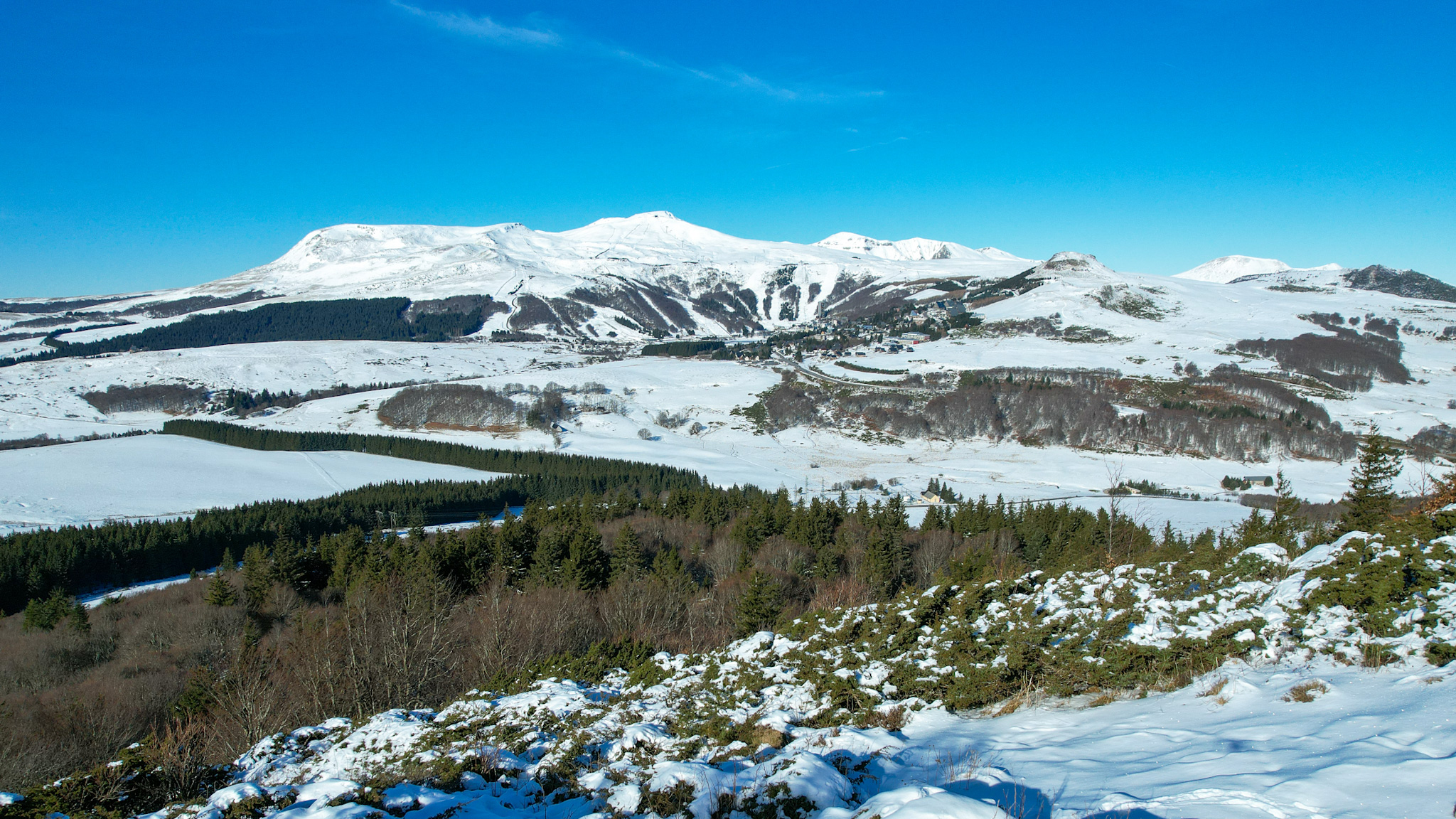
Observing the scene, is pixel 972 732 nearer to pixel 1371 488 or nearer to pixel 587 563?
pixel 1371 488

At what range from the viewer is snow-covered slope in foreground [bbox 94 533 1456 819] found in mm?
7594

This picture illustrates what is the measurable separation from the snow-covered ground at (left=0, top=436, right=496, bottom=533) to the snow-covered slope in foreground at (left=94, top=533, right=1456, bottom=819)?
93.8 meters

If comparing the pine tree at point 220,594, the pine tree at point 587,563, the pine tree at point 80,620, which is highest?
the pine tree at point 587,563

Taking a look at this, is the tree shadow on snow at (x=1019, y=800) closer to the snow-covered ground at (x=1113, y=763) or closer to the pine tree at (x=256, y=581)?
the snow-covered ground at (x=1113, y=763)

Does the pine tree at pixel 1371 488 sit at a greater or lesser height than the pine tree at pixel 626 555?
greater

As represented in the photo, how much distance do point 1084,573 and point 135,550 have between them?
8462 centimetres

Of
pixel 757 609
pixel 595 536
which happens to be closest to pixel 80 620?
pixel 595 536

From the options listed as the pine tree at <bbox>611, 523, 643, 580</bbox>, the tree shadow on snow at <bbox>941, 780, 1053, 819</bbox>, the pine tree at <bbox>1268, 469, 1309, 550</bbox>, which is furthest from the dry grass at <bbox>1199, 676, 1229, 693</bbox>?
the pine tree at <bbox>611, 523, 643, 580</bbox>

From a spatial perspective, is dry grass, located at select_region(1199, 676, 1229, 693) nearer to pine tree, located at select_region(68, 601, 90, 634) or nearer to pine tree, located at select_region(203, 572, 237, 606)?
pine tree, located at select_region(203, 572, 237, 606)

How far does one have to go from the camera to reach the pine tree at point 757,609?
28750mm

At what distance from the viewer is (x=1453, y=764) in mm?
6832

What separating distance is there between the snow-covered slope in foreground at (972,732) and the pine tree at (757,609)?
1057 centimetres

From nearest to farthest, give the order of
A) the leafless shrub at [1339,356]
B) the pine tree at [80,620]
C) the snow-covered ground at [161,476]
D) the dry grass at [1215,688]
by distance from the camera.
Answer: the dry grass at [1215,688], the pine tree at [80,620], the snow-covered ground at [161,476], the leafless shrub at [1339,356]

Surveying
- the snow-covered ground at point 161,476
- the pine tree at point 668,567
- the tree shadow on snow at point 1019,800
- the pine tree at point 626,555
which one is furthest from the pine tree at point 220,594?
the tree shadow on snow at point 1019,800
